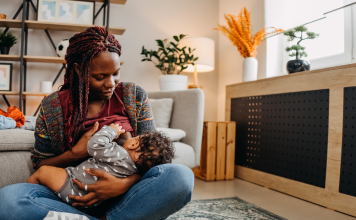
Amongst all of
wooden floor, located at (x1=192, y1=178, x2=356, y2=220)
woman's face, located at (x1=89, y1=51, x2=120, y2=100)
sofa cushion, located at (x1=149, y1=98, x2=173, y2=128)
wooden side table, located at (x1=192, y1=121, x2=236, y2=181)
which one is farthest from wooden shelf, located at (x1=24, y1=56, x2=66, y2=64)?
woman's face, located at (x1=89, y1=51, x2=120, y2=100)

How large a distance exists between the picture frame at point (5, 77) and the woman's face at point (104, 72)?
2282 mm

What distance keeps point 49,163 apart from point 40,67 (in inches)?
93.6

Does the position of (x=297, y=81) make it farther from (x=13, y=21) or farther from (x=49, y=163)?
(x=13, y=21)

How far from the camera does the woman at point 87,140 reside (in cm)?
92

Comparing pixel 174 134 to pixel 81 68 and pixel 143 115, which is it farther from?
pixel 81 68

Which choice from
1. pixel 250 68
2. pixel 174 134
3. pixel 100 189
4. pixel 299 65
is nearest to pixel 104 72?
pixel 100 189

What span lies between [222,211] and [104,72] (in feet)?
3.61

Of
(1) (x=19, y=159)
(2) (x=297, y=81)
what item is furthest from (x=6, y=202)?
(2) (x=297, y=81)

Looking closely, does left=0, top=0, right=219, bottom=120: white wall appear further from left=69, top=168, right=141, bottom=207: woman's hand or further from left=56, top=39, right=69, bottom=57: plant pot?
left=69, top=168, right=141, bottom=207: woman's hand

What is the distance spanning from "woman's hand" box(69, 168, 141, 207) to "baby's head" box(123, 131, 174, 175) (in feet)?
0.34

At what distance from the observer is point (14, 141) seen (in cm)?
138

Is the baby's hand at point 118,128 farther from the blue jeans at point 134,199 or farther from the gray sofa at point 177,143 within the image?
the gray sofa at point 177,143

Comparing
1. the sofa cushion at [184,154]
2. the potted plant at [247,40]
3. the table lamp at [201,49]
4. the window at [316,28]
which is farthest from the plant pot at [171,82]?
the sofa cushion at [184,154]

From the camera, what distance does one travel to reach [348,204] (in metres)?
1.63
